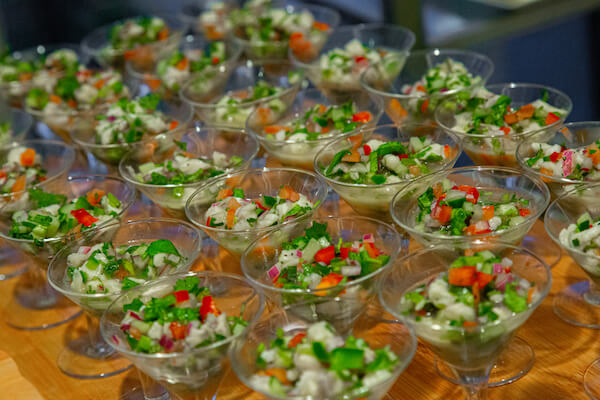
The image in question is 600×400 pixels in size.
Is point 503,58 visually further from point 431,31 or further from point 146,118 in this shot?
point 146,118

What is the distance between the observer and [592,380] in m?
1.74

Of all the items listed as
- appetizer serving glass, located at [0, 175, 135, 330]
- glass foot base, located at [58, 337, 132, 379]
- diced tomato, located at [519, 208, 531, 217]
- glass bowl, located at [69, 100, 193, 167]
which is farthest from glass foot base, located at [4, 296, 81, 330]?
diced tomato, located at [519, 208, 531, 217]

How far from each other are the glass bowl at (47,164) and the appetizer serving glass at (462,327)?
1.48 m

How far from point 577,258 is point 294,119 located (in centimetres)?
147

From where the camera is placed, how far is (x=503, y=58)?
4.32 metres

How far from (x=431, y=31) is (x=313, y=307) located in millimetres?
2795

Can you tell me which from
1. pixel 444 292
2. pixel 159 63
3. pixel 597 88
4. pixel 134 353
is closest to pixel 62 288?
pixel 134 353

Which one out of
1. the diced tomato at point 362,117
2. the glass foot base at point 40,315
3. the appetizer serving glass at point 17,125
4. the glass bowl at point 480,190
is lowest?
the glass foot base at point 40,315

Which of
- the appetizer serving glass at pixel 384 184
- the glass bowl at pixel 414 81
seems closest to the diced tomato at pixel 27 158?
the appetizer serving glass at pixel 384 184

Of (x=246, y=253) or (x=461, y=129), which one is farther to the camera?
(x=461, y=129)

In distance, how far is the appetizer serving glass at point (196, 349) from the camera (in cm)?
158

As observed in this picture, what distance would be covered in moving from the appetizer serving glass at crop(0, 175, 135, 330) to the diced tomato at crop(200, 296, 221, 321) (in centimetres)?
68

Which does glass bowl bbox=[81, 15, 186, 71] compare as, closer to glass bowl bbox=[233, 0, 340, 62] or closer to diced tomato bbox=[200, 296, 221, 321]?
glass bowl bbox=[233, 0, 340, 62]

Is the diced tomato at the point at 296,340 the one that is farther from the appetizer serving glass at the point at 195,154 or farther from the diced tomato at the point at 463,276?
the appetizer serving glass at the point at 195,154
